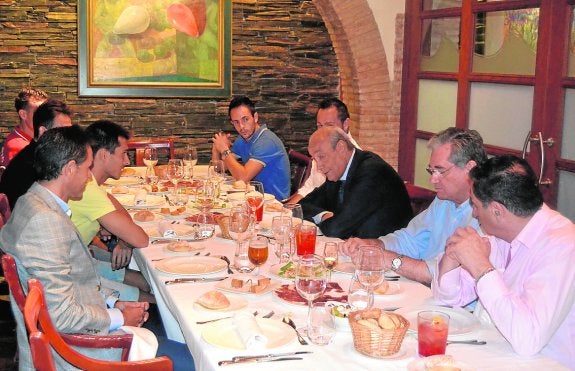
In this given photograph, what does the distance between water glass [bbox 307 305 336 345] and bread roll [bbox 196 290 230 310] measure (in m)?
0.31

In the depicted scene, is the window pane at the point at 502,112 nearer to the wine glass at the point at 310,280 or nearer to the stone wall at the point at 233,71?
the stone wall at the point at 233,71

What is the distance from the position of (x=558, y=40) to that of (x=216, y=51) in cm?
374

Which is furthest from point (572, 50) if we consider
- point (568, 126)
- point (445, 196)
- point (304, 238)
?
point (304, 238)

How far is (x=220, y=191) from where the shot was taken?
186 inches

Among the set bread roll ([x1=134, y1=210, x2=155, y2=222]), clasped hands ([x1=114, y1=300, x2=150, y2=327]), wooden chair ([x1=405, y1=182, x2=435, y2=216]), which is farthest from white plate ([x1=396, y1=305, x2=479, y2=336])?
bread roll ([x1=134, y1=210, x2=155, y2=222])

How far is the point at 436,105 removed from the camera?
236 inches

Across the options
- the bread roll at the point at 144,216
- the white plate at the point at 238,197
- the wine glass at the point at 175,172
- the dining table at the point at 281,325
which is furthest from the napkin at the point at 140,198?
the dining table at the point at 281,325

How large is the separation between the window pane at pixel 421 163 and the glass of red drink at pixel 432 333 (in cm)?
418

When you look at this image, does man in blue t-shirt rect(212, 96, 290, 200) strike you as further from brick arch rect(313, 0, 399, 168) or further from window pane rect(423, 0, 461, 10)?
window pane rect(423, 0, 461, 10)

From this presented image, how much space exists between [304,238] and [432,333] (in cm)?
106

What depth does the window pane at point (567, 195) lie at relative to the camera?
4512 mm

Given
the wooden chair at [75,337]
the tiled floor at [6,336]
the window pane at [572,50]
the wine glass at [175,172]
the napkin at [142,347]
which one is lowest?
the tiled floor at [6,336]

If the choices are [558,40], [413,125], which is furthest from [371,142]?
[558,40]

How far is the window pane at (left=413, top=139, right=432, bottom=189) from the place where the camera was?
6.18m
